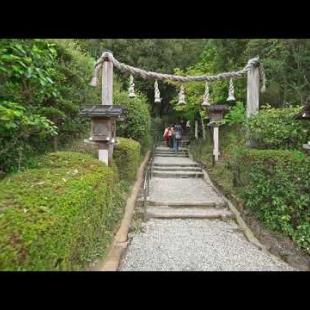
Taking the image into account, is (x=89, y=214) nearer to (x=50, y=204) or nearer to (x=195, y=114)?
(x=50, y=204)

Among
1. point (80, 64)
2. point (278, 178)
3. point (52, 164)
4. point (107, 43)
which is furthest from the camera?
point (107, 43)

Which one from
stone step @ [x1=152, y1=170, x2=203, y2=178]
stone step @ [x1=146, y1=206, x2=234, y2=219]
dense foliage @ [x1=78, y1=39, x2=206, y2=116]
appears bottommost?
stone step @ [x1=146, y1=206, x2=234, y2=219]

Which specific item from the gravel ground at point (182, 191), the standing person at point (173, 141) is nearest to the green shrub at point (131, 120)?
the gravel ground at point (182, 191)

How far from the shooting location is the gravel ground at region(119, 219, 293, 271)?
483 cm

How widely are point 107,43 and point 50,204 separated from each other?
18.6 m

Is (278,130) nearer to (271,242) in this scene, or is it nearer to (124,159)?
(271,242)

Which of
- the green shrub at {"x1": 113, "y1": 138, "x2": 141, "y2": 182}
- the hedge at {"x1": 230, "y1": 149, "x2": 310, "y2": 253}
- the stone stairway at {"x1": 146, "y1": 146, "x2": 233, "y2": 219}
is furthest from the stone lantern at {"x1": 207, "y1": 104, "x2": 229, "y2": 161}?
the hedge at {"x1": 230, "y1": 149, "x2": 310, "y2": 253}

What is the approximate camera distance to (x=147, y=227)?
21.6ft

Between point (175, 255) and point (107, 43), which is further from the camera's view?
point (107, 43)

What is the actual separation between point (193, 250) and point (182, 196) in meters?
Result: 3.32

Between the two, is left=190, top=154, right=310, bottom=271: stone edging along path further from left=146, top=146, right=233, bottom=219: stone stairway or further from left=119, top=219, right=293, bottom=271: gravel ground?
left=146, top=146, right=233, bottom=219: stone stairway

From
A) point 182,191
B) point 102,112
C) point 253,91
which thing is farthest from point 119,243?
point 253,91

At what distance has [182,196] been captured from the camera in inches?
342

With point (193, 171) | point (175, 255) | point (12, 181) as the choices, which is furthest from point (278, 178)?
point (193, 171)
